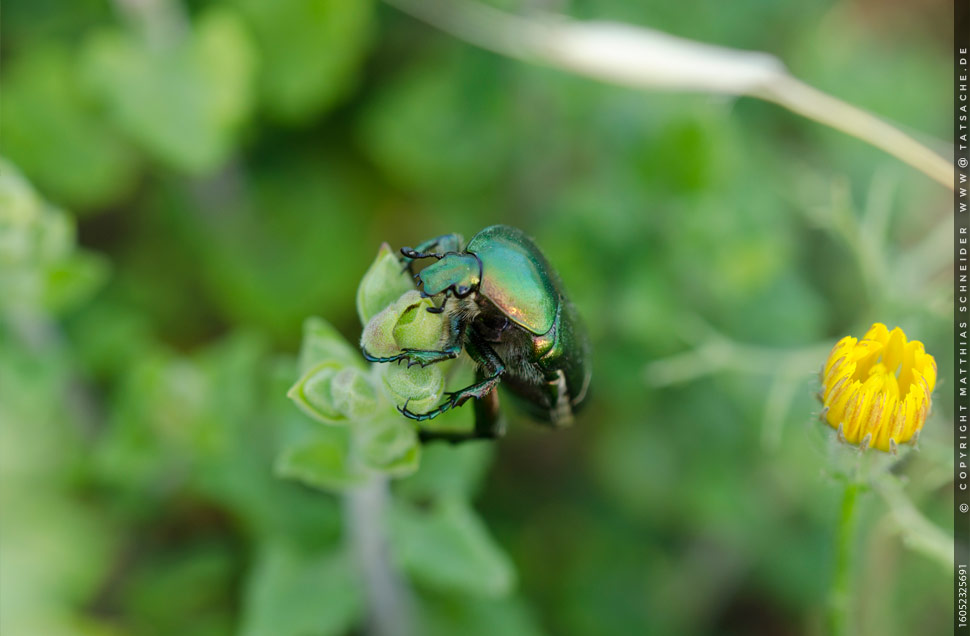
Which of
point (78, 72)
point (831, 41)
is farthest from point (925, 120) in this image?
point (78, 72)

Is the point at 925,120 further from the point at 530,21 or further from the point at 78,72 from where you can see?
the point at 78,72

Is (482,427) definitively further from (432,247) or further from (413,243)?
(413,243)

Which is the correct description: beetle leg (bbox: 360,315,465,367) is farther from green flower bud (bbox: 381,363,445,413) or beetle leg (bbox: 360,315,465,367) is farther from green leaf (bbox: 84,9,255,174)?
green leaf (bbox: 84,9,255,174)

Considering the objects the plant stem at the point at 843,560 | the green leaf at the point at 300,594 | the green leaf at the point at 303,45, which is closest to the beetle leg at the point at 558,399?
the plant stem at the point at 843,560

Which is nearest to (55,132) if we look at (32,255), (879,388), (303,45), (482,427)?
(303,45)

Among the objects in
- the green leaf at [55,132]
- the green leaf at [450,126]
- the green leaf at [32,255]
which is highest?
the green leaf at [450,126]

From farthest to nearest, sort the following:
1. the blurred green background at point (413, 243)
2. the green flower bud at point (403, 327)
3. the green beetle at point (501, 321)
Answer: the blurred green background at point (413, 243)
the green beetle at point (501, 321)
the green flower bud at point (403, 327)

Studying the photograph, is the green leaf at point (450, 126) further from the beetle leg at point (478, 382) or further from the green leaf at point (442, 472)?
the beetle leg at point (478, 382)
